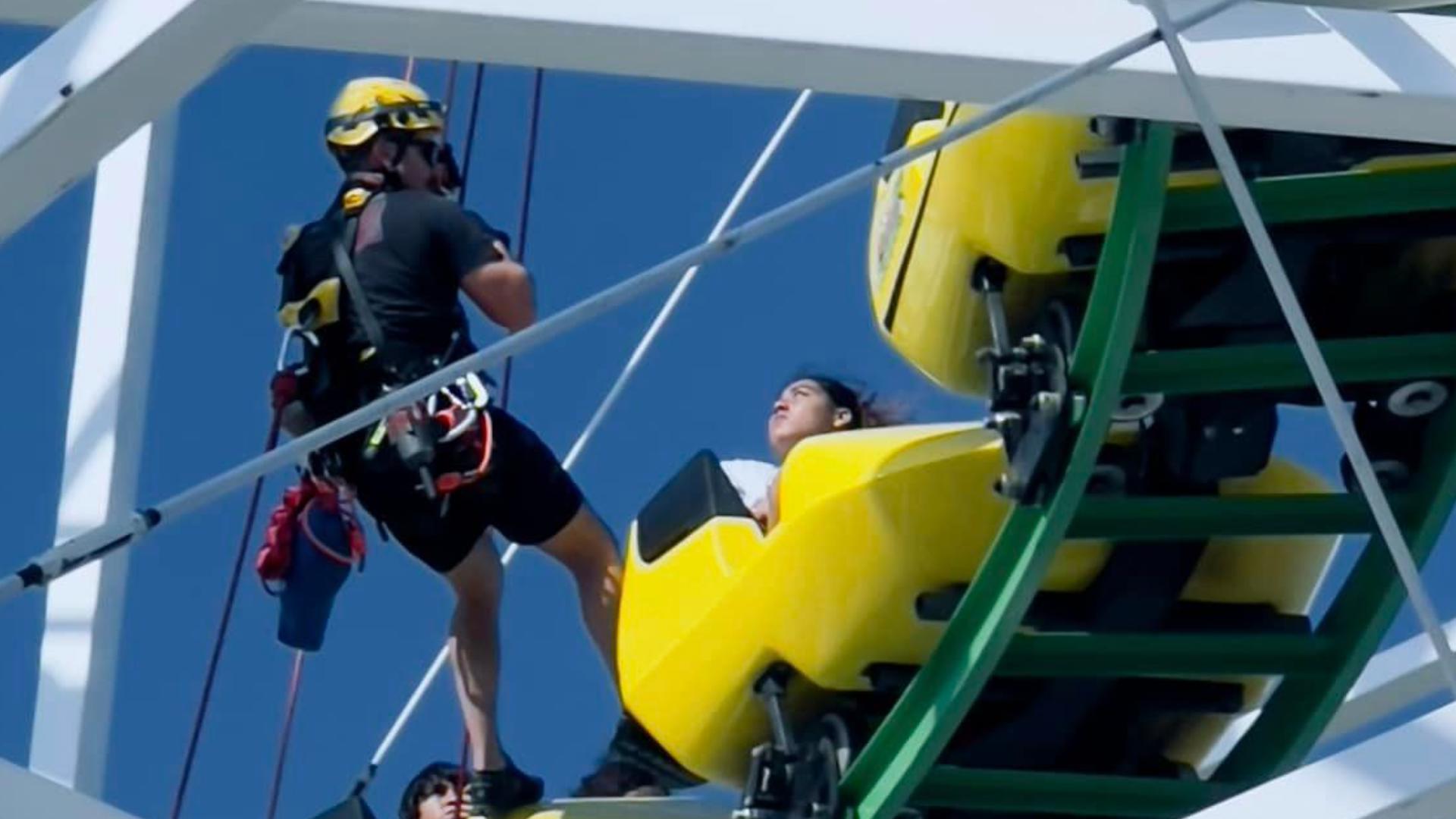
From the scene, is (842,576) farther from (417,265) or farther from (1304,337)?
(417,265)

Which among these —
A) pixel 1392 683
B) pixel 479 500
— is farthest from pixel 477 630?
pixel 1392 683

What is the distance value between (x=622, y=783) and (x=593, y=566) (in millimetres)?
380

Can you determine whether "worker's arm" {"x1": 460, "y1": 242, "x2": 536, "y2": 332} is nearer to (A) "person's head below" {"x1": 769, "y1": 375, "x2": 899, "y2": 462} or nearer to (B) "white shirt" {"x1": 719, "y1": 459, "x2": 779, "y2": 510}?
(B) "white shirt" {"x1": 719, "y1": 459, "x2": 779, "y2": 510}

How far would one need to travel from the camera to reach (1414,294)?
5004mm

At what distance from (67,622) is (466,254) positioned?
1.14 meters

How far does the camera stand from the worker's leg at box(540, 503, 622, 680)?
6273 mm

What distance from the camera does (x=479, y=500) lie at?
6148 millimetres

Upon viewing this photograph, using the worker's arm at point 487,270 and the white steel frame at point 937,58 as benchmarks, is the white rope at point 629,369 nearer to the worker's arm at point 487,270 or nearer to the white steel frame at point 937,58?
the worker's arm at point 487,270

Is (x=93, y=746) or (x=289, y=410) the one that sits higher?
(x=289, y=410)

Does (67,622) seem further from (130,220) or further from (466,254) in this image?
(466,254)

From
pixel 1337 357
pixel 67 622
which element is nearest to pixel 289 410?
pixel 67 622

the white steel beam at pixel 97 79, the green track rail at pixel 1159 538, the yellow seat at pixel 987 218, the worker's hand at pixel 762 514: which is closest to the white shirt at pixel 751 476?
the worker's hand at pixel 762 514

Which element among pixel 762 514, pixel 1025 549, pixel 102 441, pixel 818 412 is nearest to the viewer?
pixel 1025 549

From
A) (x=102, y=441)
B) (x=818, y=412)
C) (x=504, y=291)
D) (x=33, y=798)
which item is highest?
(x=818, y=412)
